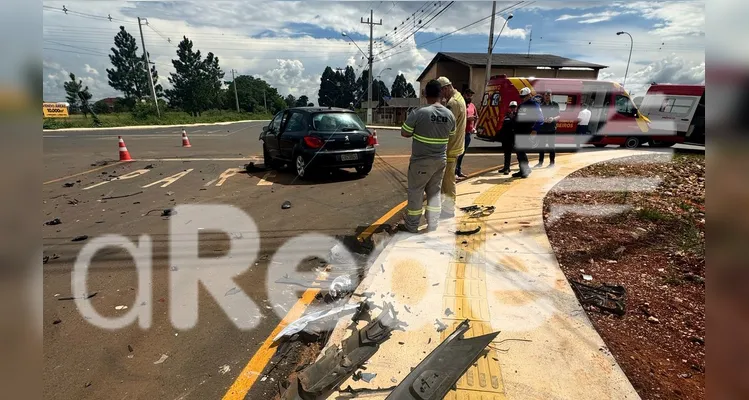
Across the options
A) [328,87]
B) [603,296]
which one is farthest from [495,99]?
[328,87]

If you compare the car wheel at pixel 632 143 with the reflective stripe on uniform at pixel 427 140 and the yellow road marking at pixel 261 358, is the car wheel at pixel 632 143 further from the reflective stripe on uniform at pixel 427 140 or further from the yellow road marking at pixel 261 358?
the yellow road marking at pixel 261 358

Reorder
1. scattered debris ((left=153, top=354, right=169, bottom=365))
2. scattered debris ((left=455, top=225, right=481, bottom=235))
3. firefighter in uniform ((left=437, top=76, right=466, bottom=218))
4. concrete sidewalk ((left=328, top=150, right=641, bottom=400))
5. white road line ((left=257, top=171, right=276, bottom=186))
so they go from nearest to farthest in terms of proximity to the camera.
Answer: concrete sidewalk ((left=328, top=150, right=641, bottom=400)) < scattered debris ((left=153, top=354, right=169, bottom=365)) < scattered debris ((left=455, top=225, right=481, bottom=235)) < firefighter in uniform ((left=437, top=76, right=466, bottom=218)) < white road line ((left=257, top=171, right=276, bottom=186))

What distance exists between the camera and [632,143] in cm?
1377

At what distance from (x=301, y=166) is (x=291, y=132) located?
0.88 metres

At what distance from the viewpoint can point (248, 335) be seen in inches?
113

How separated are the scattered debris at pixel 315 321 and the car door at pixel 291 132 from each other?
5.46 m

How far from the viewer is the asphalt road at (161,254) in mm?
2477

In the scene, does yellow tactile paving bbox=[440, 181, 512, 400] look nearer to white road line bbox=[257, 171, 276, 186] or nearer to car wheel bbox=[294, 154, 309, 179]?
car wheel bbox=[294, 154, 309, 179]

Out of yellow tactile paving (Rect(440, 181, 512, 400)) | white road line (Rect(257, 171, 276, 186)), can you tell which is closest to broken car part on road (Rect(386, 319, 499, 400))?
yellow tactile paving (Rect(440, 181, 512, 400))

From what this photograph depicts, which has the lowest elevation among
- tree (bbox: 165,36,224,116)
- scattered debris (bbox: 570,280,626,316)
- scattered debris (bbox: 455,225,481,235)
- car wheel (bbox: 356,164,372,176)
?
scattered debris (bbox: 570,280,626,316)

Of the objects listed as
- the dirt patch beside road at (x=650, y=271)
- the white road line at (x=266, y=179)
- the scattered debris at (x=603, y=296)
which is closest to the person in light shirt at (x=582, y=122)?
the dirt patch beside road at (x=650, y=271)

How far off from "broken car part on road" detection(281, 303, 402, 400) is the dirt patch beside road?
157 centimetres

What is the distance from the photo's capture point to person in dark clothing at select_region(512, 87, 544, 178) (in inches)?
287
